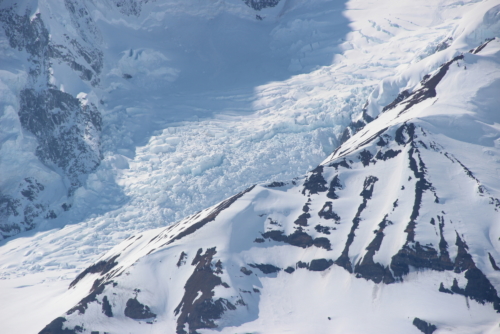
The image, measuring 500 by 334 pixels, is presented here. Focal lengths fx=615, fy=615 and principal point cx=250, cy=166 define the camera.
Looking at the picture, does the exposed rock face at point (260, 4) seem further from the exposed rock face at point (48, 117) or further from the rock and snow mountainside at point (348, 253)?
the rock and snow mountainside at point (348, 253)

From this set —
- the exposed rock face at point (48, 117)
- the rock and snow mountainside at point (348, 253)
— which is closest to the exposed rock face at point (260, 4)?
the exposed rock face at point (48, 117)

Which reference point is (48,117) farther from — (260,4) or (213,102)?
(260,4)

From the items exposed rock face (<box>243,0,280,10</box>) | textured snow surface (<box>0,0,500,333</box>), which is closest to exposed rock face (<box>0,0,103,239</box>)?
textured snow surface (<box>0,0,500,333</box>)

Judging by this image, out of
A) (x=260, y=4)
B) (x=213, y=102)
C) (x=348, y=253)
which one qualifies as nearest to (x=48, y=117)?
(x=213, y=102)

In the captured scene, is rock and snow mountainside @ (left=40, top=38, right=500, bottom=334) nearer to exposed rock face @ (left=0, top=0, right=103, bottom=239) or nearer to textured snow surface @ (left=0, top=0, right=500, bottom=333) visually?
textured snow surface @ (left=0, top=0, right=500, bottom=333)

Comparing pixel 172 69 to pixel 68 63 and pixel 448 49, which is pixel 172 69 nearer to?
pixel 68 63

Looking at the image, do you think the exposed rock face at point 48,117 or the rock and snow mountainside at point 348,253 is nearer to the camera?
the rock and snow mountainside at point 348,253

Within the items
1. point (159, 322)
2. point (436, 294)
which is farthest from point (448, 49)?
point (159, 322)
